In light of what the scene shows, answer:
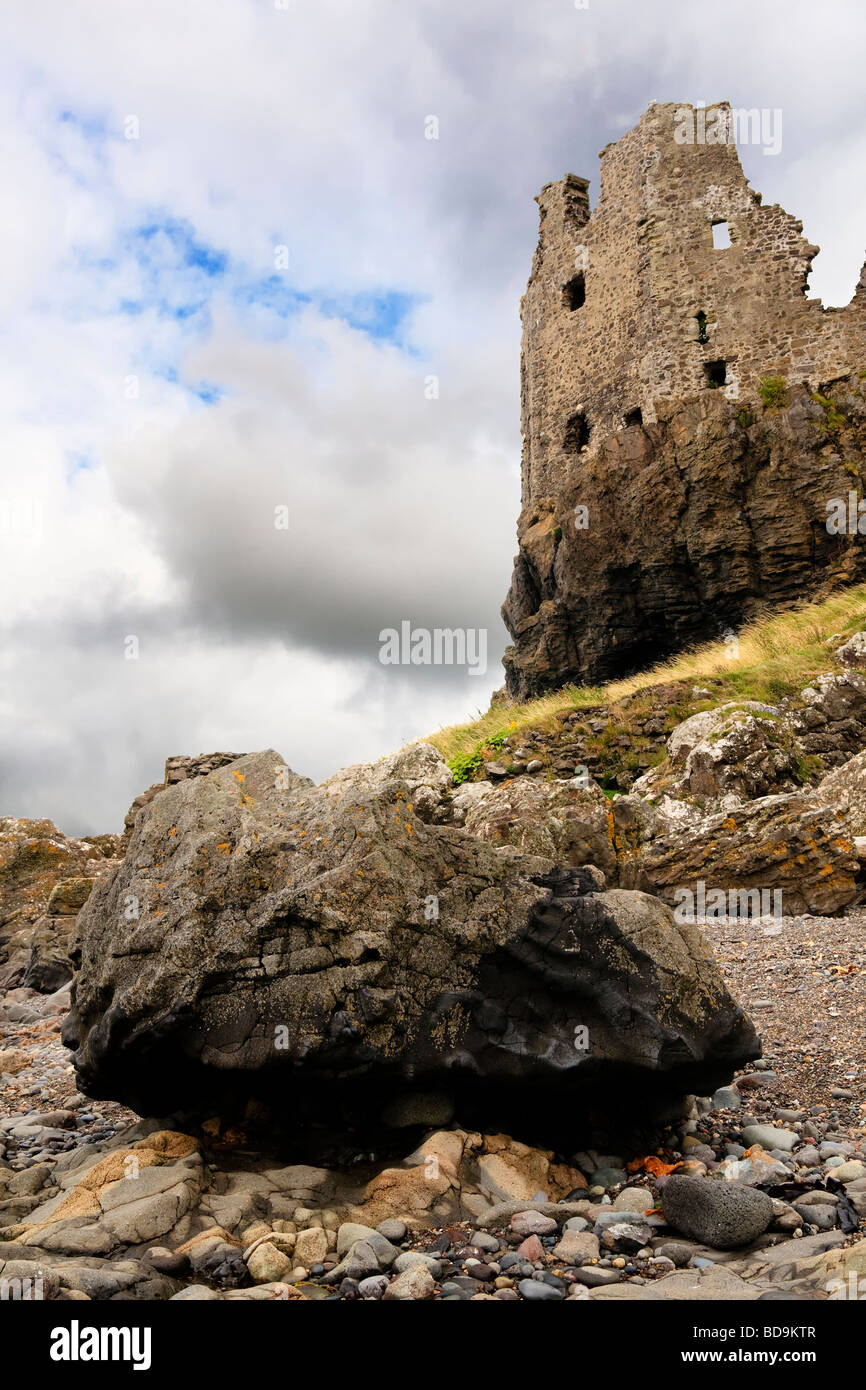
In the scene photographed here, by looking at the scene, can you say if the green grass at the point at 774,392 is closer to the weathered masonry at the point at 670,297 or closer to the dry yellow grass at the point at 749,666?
the weathered masonry at the point at 670,297

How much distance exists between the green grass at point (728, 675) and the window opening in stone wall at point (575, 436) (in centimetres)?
871

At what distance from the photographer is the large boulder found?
5.08 meters

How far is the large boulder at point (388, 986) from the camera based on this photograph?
5082 mm

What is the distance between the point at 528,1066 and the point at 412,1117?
0.79 metres

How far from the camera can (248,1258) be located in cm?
413

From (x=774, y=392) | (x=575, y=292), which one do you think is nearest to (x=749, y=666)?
(x=774, y=392)

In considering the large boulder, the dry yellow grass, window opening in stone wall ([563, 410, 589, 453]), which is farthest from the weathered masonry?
the large boulder

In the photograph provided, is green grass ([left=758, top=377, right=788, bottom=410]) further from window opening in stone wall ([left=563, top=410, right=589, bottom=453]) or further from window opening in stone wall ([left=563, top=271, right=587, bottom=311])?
window opening in stone wall ([left=563, top=271, right=587, bottom=311])

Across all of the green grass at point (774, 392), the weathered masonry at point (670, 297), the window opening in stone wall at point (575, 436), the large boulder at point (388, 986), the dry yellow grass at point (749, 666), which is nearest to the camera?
the large boulder at point (388, 986)

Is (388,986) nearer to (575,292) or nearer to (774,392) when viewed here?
(774,392)

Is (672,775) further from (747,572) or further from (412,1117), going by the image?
(747,572)

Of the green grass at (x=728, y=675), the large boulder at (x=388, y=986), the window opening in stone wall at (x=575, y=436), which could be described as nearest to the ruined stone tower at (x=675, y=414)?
the window opening in stone wall at (x=575, y=436)

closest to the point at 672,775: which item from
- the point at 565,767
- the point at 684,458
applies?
the point at 565,767

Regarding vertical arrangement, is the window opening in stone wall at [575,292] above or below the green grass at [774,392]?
above
